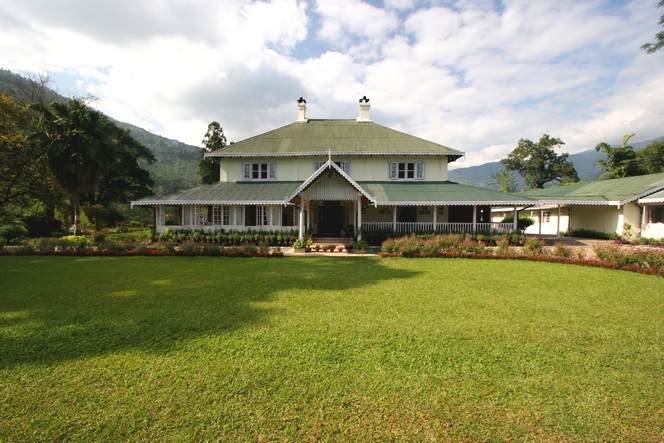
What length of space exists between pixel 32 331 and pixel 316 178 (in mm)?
12693

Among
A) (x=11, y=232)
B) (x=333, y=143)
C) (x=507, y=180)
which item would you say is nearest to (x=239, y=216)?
(x=333, y=143)

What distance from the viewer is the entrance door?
67.1 ft

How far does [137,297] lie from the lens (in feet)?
22.6

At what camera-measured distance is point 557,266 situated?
1134 cm

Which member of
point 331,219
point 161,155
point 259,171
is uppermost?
point 161,155

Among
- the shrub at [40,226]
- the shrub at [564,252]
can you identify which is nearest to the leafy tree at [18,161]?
the shrub at [40,226]

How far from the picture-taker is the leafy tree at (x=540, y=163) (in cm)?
4753

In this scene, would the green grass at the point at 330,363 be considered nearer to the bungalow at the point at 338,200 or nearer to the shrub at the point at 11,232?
the bungalow at the point at 338,200

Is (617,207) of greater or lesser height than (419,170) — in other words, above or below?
below

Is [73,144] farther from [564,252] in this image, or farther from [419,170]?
[564,252]

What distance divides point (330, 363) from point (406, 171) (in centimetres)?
1869

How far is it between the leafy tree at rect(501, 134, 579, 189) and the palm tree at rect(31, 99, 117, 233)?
58184 mm

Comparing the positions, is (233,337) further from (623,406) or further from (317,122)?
(317,122)

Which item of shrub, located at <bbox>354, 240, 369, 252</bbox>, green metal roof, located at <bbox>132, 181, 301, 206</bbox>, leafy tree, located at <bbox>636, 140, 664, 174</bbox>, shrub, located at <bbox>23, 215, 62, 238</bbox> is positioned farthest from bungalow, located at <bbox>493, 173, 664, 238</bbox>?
shrub, located at <bbox>23, 215, 62, 238</bbox>
